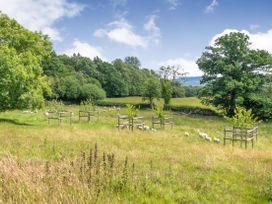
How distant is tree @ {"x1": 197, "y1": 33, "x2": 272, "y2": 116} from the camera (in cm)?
4956

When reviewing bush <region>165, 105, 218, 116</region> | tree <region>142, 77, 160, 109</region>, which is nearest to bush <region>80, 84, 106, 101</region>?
tree <region>142, 77, 160, 109</region>

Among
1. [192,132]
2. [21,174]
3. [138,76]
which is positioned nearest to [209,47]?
[192,132]

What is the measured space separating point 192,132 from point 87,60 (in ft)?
273

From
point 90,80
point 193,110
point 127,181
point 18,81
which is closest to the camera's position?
point 127,181

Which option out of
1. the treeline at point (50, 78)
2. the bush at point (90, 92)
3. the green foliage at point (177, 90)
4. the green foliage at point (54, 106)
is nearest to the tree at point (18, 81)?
the treeline at point (50, 78)

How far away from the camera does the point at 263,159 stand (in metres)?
13.4

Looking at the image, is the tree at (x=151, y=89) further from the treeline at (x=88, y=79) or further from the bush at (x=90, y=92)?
the bush at (x=90, y=92)

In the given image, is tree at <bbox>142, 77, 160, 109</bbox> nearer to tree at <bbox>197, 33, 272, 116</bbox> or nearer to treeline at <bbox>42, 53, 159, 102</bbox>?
treeline at <bbox>42, 53, 159, 102</bbox>

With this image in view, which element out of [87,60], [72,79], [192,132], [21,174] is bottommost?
[192,132]

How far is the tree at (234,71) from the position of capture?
163ft

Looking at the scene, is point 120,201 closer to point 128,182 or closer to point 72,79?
point 128,182

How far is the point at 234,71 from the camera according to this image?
50.7 m

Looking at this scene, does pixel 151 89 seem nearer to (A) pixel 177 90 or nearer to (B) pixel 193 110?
(B) pixel 193 110

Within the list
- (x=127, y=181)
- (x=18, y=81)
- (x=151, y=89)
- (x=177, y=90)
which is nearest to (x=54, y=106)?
A: (x=18, y=81)
